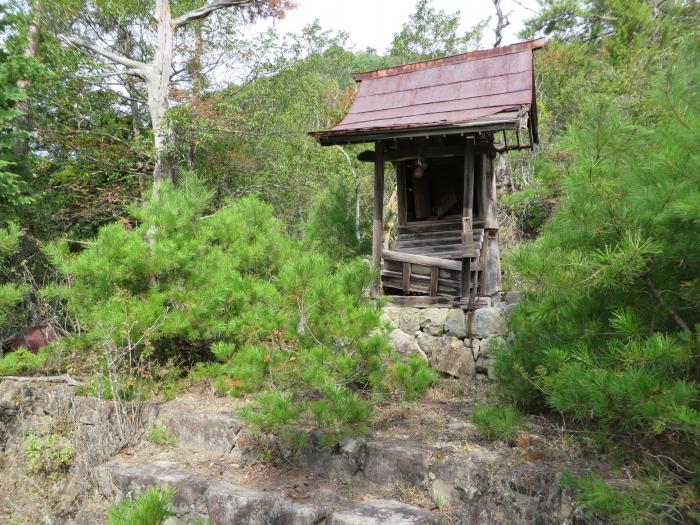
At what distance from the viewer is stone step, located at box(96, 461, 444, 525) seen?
3.14 metres

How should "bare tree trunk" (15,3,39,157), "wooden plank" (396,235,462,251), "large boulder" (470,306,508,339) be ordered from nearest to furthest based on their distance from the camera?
"large boulder" (470,306,508,339)
"wooden plank" (396,235,462,251)
"bare tree trunk" (15,3,39,157)

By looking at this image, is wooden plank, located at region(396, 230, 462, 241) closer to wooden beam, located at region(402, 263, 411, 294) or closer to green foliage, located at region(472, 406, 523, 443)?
wooden beam, located at region(402, 263, 411, 294)

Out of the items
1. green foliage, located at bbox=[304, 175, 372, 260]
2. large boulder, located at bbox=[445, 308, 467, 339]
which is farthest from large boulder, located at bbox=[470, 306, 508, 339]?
green foliage, located at bbox=[304, 175, 372, 260]

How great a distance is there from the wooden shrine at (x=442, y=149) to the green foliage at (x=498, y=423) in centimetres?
240

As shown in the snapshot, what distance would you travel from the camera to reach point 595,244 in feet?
8.41

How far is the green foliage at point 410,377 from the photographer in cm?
377

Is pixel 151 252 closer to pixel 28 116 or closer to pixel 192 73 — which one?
pixel 28 116

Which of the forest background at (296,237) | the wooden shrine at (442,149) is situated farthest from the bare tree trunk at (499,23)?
the wooden shrine at (442,149)

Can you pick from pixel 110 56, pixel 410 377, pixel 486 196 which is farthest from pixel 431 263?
pixel 110 56

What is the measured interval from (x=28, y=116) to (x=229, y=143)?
415cm

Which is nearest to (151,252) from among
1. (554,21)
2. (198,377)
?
(198,377)

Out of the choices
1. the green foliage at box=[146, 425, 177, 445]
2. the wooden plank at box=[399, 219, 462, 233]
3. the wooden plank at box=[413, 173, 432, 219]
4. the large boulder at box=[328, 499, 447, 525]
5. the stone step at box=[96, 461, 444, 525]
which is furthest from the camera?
the wooden plank at box=[413, 173, 432, 219]

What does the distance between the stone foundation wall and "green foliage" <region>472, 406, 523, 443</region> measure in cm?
200

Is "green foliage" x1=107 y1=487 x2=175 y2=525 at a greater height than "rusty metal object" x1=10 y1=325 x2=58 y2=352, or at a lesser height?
greater
